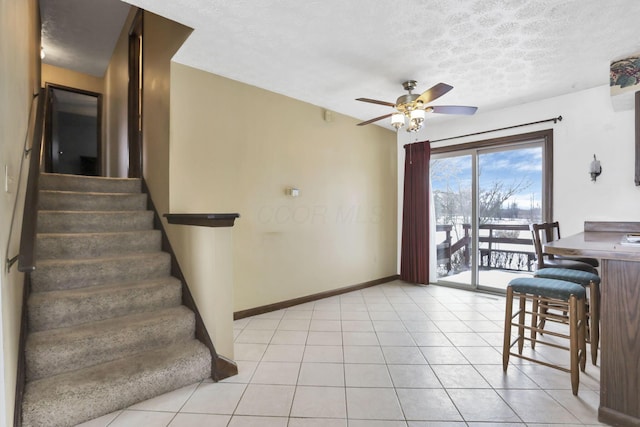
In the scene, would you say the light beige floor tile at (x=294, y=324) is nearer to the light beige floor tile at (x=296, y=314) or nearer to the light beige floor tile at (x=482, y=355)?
the light beige floor tile at (x=296, y=314)

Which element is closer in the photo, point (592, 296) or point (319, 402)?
point (319, 402)

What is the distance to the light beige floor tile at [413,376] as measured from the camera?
215cm

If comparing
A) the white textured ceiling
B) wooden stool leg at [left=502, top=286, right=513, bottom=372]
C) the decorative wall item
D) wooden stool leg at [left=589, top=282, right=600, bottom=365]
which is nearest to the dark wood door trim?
the white textured ceiling

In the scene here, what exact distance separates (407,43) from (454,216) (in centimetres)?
312

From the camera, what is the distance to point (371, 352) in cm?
265

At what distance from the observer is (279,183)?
3.80 m

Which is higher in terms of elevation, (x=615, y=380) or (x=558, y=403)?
(x=615, y=380)

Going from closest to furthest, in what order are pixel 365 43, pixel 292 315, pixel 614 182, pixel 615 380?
1. pixel 615 380
2. pixel 365 43
3. pixel 614 182
4. pixel 292 315

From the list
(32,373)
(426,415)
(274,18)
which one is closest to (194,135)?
(274,18)

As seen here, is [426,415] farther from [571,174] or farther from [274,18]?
[571,174]

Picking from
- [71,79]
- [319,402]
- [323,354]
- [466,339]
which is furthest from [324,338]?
[71,79]

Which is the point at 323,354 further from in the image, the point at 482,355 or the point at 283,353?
the point at 482,355

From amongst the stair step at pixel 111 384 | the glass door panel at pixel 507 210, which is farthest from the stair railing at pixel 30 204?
the glass door panel at pixel 507 210

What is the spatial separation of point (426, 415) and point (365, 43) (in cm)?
284
